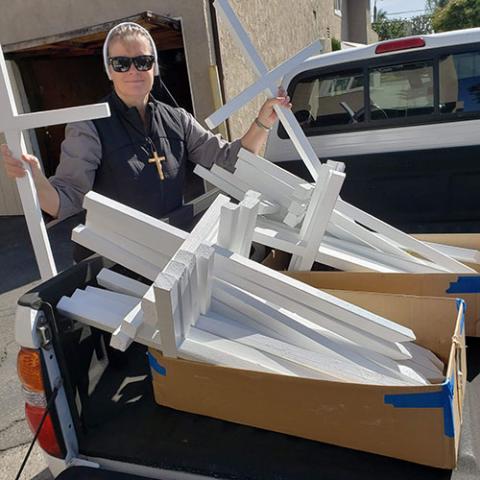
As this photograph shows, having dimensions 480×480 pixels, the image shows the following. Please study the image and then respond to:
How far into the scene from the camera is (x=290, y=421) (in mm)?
1340

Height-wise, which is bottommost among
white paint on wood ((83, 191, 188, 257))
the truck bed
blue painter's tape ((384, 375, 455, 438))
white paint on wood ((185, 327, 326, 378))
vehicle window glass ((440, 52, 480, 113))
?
the truck bed

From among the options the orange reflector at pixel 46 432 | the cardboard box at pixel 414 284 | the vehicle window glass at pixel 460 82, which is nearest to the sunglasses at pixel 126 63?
the cardboard box at pixel 414 284

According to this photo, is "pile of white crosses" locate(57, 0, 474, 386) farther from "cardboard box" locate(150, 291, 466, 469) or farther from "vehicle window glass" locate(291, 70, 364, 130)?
"vehicle window glass" locate(291, 70, 364, 130)

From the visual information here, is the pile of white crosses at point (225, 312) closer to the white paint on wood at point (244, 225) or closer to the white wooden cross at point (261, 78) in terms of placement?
the white paint on wood at point (244, 225)

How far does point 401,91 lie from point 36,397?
2838mm

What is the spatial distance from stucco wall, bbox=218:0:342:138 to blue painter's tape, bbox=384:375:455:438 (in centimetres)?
623

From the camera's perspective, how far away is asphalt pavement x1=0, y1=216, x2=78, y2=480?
254cm

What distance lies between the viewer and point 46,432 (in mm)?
1440

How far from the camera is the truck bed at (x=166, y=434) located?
1.28 meters

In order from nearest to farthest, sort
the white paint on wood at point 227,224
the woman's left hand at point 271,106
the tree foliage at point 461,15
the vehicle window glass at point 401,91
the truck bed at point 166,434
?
the truck bed at point 166,434 < the white paint on wood at point 227,224 < the woman's left hand at point 271,106 < the vehicle window glass at point 401,91 < the tree foliage at point 461,15

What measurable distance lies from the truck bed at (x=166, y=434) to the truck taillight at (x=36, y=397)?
7 centimetres

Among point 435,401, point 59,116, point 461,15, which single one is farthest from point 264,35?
point 461,15

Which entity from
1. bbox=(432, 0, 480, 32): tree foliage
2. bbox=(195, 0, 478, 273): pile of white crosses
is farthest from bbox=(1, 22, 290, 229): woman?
bbox=(432, 0, 480, 32): tree foliage

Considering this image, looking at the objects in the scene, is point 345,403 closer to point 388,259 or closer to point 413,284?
point 413,284
